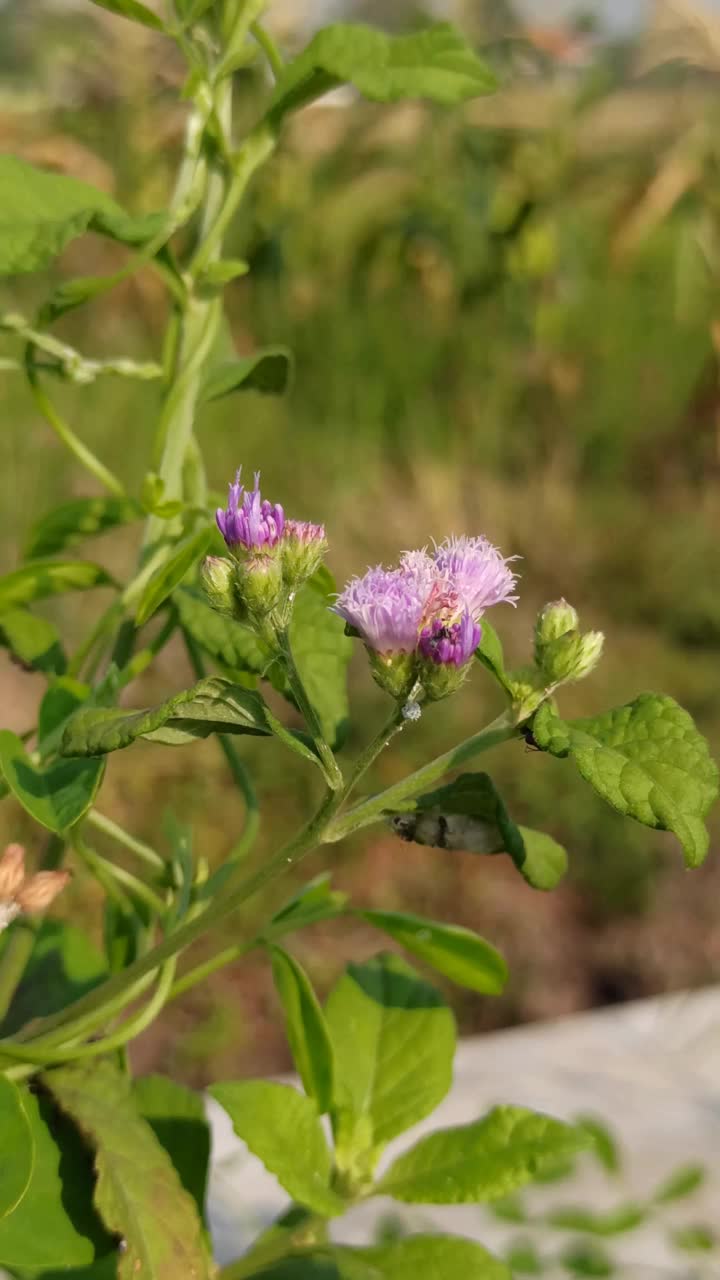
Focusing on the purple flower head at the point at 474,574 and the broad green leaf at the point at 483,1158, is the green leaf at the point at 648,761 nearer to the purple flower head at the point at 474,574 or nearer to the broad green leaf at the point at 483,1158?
the purple flower head at the point at 474,574

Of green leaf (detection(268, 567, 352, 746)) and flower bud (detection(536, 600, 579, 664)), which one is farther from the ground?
flower bud (detection(536, 600, 579, 664))

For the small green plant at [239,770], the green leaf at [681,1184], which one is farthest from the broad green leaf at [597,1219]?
the small green plant at [239,770]

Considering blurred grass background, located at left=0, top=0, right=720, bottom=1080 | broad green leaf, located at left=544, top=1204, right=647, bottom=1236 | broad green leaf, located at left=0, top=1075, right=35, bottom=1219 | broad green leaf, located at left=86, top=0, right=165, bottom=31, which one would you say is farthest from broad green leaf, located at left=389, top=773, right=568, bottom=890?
blurred grass background, located at left=0, top=0, right=720, bottom=1080

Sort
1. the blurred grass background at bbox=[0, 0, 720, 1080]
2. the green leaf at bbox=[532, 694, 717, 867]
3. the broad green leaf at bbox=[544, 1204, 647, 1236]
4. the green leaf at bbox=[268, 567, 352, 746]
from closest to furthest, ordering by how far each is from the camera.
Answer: the green leaf at bbox=[532, 694, 717, 867] → the green leaf at bbox=[268, 567, 352, 746] → the broad green leaf at bbox=[544, 1204, 647, 1236] → the blurred grass background at bbox=[0, 0, 720, 1080]

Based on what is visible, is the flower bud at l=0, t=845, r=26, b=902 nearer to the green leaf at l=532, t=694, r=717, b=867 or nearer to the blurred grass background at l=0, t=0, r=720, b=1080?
the green leaf at l=532, t=694, r=717, b=867

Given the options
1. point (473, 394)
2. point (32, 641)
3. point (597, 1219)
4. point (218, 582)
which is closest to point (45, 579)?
point (32, 641)

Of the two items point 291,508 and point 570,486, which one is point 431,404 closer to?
point 570,486
